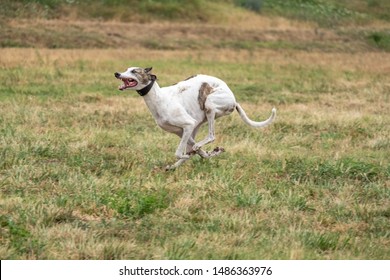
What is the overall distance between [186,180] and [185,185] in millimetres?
323

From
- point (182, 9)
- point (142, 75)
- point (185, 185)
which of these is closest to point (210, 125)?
point (142, 75)

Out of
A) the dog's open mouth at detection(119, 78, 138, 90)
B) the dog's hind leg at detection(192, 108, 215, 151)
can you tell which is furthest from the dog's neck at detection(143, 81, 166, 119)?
the dog's hind leg at detection(192, 108, 215, 151)

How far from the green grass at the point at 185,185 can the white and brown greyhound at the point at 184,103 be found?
0.35m

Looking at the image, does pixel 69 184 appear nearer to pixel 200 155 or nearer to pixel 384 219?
pixel 200 155

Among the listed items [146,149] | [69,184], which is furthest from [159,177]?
[146,149]

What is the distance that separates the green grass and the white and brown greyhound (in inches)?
13.8

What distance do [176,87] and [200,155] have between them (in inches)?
40.8

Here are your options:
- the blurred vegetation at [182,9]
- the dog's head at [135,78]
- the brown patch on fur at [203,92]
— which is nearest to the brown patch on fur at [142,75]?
the dog's head at [135,78]

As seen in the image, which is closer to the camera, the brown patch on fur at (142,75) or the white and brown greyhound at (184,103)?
the brown patch on fur at (142,75)

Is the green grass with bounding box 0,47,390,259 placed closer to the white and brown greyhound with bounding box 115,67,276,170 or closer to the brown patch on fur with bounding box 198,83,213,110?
the white and brown greyhound with bounding box 115,67,276,170

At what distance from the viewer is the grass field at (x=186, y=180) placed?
689 cm

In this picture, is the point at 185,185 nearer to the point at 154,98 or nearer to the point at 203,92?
the point at 154,98

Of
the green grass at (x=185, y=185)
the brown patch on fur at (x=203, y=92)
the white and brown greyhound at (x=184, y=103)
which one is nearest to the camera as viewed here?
the green grass at (x=185, y=185)

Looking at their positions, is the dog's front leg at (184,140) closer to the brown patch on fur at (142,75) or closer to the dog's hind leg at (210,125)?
the dog's hind leg at (210,125)
